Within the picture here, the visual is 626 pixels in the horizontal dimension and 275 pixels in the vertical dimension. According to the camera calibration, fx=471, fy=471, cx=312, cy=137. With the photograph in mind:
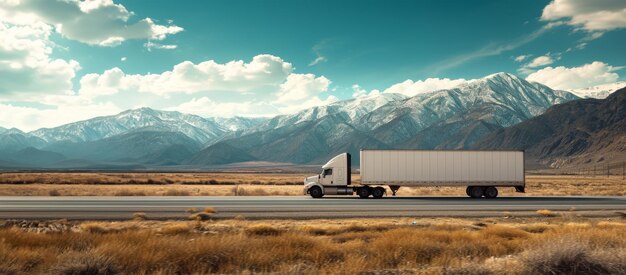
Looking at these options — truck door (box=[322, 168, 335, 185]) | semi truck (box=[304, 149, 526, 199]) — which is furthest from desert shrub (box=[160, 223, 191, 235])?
truck door (box=[322, 168, 335, 185])

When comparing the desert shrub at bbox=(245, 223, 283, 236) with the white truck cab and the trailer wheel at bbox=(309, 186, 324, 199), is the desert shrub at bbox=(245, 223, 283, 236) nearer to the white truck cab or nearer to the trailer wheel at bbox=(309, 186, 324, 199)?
the trailer wheel at bbox=(309, 186, 324, 199)

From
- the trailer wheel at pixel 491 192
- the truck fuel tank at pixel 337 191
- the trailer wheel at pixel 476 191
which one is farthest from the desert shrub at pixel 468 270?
the trailer wheel at pixel 491 192

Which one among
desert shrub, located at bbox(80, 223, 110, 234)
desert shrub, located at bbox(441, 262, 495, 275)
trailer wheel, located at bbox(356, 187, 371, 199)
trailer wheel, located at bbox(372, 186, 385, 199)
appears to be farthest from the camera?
trailer wheel, located at bbox(356, 187, 371, 199)

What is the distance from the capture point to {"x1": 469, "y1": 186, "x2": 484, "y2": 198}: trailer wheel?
3803cm

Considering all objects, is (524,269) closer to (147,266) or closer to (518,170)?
(147,266)

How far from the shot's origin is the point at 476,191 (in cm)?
3812

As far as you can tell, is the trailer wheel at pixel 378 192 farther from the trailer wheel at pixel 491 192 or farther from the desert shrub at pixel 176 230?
the desert shrub at pixel 176 230

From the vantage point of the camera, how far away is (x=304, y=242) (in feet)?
42.3

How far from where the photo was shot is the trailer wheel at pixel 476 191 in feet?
125

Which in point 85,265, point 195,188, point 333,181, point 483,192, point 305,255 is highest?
point 333,181

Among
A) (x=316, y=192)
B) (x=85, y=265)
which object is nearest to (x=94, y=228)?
(x=85, y=265)

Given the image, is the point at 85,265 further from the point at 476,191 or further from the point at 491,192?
the point at 491,192

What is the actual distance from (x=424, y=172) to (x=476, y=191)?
474cm

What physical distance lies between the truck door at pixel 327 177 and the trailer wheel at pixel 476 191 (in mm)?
11252
